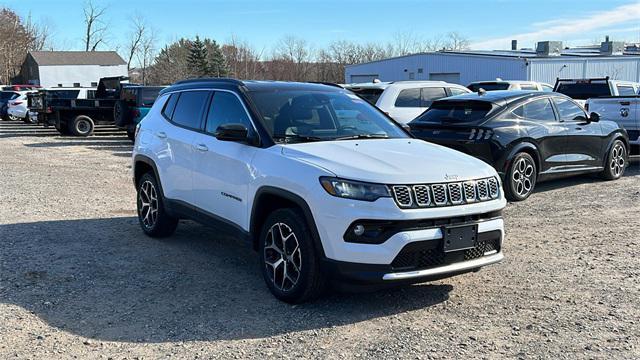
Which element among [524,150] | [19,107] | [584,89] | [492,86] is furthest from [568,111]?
[19,107]

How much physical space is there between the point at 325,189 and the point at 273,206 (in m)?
0.79

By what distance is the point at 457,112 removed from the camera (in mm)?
9352

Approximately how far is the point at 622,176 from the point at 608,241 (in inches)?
209

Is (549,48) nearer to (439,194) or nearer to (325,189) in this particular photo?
(439,194)

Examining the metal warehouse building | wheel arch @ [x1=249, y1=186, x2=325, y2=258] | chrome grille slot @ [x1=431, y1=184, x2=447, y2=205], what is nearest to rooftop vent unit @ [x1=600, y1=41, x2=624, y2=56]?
the metal warehouse building

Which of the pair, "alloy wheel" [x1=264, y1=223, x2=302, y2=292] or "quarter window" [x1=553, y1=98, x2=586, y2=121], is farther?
"quarter window" [x1=553, y1=98, x2=586, y2=121]

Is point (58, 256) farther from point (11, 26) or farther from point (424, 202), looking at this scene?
point (11, 26)

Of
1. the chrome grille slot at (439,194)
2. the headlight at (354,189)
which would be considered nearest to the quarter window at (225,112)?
the headlight at (354,189)

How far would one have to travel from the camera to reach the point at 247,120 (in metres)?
5.38

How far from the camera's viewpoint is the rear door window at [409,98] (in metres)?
12.1

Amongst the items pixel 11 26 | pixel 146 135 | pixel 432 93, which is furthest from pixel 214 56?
pixel 146 135

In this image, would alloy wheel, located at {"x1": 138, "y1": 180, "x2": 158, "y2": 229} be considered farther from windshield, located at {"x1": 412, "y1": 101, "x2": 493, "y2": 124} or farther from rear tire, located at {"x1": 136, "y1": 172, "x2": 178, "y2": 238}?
windshield, located at {"x1": 412, "y1": 101, "x2": 493, "y2": 124}

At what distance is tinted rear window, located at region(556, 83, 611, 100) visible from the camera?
16.9 m

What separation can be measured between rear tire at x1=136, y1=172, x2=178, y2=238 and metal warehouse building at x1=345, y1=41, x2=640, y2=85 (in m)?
30.6
